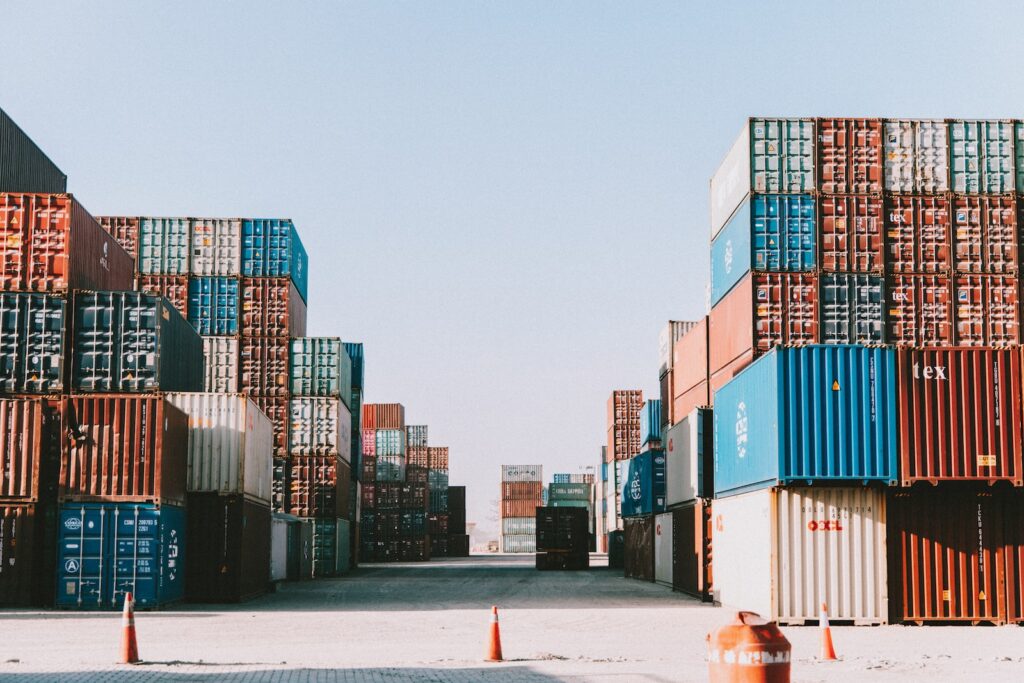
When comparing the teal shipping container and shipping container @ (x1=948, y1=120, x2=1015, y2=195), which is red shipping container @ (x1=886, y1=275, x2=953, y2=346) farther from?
the teal shipping container

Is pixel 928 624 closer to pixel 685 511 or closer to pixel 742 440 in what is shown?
pixel 742 440

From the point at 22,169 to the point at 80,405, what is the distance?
2052 cm

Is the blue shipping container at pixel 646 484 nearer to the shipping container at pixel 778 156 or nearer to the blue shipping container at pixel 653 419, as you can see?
the blue shipping container at pixel 653 419

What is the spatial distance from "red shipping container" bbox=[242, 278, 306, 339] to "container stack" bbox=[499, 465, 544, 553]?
7814 cm

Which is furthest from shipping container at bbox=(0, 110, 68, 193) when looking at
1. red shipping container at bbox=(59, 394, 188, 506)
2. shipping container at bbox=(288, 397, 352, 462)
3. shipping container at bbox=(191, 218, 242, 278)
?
red shipping container at bbox=(59, 394, 188, 506)

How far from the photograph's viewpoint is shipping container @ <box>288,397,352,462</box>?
173 ft

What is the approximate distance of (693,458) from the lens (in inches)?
1393

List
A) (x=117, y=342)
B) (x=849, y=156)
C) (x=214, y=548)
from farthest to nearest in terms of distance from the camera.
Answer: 1. (x=849, y=156)
2. (x=214, y=548)
3. (x=117, y=342)

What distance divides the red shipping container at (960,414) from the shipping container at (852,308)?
9561 mm

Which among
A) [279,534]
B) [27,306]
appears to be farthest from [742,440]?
[279,534]

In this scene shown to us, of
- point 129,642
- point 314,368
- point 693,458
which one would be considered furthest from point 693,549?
point 129,642

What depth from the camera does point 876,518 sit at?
1021 inches

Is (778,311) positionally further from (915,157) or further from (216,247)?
(216,247)

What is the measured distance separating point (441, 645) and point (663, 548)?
24023 mm
